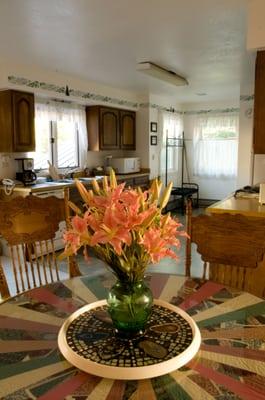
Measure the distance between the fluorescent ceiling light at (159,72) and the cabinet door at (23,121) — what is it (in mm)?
1423

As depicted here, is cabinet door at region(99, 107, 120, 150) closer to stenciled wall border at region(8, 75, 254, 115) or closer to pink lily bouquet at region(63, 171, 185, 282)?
stenciled wall border at region(8, 75, 254, 115)

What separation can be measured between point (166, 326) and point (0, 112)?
142 inches

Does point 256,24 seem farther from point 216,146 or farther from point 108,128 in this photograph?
point 216,146

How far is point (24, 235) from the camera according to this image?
5.86 ft

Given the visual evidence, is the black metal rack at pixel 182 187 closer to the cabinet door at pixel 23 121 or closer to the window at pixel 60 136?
the window at pixel 60 136

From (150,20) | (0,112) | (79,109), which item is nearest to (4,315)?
(150,20)

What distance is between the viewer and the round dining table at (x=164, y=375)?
0.82m

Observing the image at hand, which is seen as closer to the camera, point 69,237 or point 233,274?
point 69,237

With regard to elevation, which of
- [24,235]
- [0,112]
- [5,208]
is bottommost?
[24,235]

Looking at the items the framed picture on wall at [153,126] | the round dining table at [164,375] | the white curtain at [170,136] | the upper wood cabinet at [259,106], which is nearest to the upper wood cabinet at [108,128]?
the framed picture on wall at [153,126]

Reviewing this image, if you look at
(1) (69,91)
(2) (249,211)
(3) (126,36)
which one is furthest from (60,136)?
(2) (249,211)

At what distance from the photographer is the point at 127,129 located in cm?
607

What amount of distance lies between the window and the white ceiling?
61 centimetres

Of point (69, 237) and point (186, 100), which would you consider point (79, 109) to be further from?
point (69, 237)
